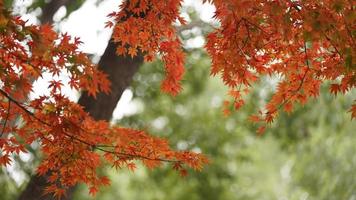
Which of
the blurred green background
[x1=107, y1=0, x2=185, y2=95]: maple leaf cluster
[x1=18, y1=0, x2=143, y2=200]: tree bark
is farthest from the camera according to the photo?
the blurred green background

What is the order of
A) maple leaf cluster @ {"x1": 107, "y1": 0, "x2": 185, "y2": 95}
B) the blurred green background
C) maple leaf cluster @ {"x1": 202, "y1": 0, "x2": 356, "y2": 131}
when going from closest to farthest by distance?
maple leaf cluster @ {"x1": 202, "y1": 0, "x2": 356, "y2": 131}, maple leaf cluster @ {"x1": 107, "y1": 0, "x2": 185, "y2": 95}, the blurred green background

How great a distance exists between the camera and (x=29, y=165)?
705 centimetres

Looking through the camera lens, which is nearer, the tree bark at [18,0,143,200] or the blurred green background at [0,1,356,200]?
the tree bark at [18,0,143,200]

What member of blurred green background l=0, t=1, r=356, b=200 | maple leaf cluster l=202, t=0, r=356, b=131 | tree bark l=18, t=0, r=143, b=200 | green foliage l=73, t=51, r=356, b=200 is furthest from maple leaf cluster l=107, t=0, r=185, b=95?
green foliage l=73, t=51, r=356, b=200

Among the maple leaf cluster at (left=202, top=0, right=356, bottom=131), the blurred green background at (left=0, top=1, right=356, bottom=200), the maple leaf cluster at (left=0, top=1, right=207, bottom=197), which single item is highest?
the blurred green background at (left=0, top=1, right=356, bottom=200)

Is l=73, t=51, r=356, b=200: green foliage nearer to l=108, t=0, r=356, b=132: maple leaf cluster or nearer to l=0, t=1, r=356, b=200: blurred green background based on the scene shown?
l=0, t=1, r=356, b=200: blurred green background

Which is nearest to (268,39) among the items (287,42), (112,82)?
(287,42)

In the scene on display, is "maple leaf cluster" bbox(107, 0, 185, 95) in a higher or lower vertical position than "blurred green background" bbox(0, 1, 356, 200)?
lower

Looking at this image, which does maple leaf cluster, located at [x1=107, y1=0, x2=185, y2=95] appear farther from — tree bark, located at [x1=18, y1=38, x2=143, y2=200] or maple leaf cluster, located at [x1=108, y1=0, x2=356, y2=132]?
tree bark, located at [x1=18, y1=38, x2=143, y2=200]

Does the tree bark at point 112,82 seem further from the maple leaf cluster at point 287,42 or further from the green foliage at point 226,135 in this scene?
the green foliage at point 226,135

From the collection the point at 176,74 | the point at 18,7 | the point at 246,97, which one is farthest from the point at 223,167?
the point at 176,74

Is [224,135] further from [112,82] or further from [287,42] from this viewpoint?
[287,42]

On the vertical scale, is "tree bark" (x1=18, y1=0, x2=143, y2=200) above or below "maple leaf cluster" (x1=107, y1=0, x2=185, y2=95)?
above

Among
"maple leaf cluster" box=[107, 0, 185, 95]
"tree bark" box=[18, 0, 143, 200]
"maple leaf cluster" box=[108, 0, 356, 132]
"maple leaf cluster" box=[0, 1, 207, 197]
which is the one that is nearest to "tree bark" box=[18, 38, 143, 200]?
"tree bark" box=[18, 0, 143, 200]
